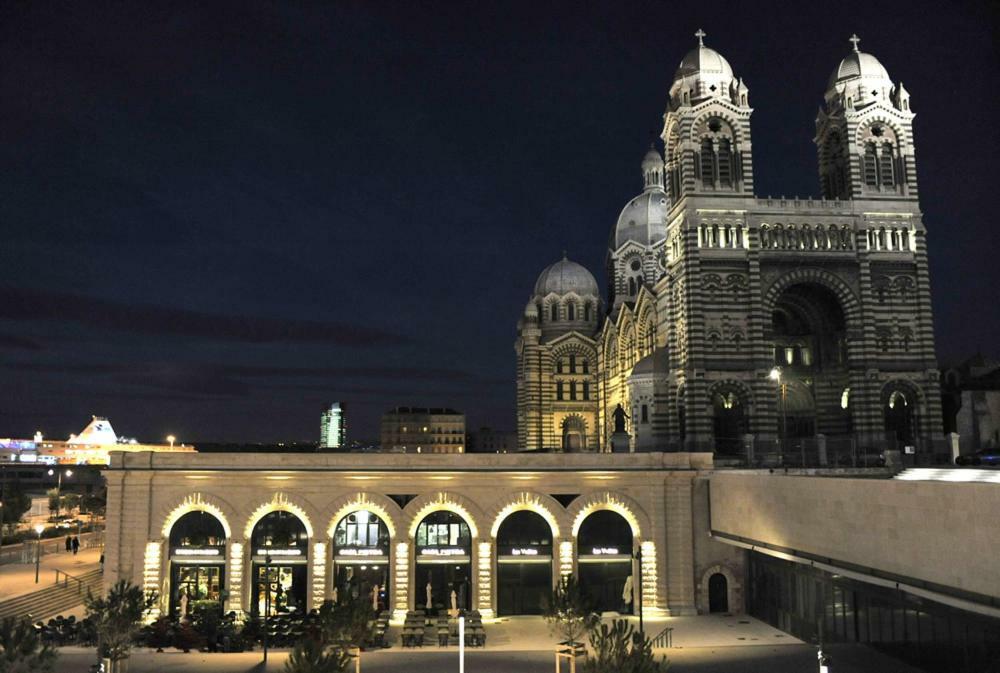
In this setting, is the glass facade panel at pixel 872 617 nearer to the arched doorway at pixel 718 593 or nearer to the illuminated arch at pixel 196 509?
the arched doorway at pixel 718 593

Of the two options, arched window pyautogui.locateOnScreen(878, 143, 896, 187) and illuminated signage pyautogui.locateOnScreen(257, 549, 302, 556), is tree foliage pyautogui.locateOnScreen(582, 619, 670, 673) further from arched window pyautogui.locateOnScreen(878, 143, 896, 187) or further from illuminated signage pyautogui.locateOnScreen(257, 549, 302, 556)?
arched window pyautogui.locateOnScreen(878, 143, 896, 187)

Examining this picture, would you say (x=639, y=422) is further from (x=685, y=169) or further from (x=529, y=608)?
(x=529, y=608)

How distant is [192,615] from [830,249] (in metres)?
49.3

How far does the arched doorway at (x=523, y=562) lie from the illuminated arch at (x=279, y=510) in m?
9.22

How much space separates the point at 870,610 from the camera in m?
31.8

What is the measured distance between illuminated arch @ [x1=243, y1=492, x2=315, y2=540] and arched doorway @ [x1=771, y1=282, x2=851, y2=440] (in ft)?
122

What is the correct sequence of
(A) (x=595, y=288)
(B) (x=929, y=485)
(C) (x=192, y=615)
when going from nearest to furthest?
1. (B) (x=929, y=485)
2. (C) (x=192, y=615)
3. (A) (x=595, y=288)

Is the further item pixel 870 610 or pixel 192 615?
pixel 192 615

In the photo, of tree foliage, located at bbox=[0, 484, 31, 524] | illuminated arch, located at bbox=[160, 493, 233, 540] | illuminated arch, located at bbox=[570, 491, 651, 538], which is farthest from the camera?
tree foliage, located at bbox=[0, 484, 31, 524]

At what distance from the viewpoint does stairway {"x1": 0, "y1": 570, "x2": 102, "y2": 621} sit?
1597 inches

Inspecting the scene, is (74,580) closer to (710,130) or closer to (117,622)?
(117,622)

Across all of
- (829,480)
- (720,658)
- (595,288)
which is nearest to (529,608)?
(720,658)

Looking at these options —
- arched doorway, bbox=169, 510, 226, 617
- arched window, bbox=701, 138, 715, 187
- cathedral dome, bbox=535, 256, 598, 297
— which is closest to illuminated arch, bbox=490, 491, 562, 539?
arched doorway, bbox=169, 510, 226, 617

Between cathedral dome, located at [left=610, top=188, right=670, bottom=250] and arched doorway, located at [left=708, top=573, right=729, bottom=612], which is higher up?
cathedral dome, located at [left=610, top=188, right=670, bottom=250]
